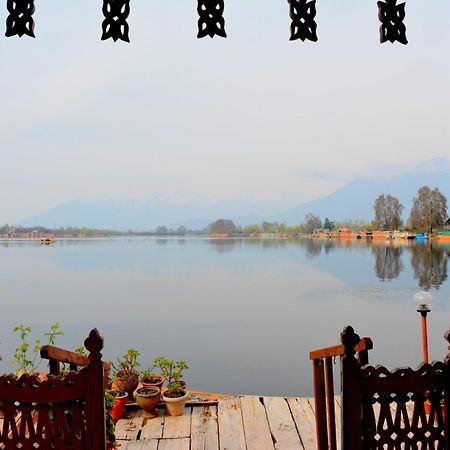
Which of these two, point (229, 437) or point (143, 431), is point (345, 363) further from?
point (143, 431)

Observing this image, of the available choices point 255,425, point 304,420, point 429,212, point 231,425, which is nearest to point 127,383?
point 231,425

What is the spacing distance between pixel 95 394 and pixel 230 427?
7.47ft

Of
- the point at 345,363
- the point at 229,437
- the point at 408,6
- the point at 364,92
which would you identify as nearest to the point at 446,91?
the point at 408,6

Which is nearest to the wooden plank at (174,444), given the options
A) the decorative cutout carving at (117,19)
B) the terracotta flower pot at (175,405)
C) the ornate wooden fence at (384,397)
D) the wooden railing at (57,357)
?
the terracotta flower pot at (175,405)

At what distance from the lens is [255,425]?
3.66 m

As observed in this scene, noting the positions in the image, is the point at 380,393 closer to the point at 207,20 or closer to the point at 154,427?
the point at 207,20

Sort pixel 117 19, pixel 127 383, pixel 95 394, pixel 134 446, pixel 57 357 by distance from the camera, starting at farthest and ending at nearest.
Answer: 1. pixel 127 383
2. pixel 134 446
3. pixel 57 357
4. pixel 117 19
5. pixel 95 394

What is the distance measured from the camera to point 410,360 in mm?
12344

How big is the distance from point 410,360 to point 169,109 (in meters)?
107

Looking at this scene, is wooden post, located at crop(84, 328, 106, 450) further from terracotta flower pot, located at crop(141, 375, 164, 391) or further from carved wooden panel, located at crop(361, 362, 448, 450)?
terracotta flower pot, located at crop(141, 375, 164, 391)

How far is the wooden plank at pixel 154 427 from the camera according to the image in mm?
3472

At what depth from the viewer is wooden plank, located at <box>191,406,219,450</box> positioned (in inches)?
130

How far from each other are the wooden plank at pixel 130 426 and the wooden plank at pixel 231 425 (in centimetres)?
67

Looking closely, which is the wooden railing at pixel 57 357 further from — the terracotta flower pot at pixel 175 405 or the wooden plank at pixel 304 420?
the wooden plank at pixel 304 420
